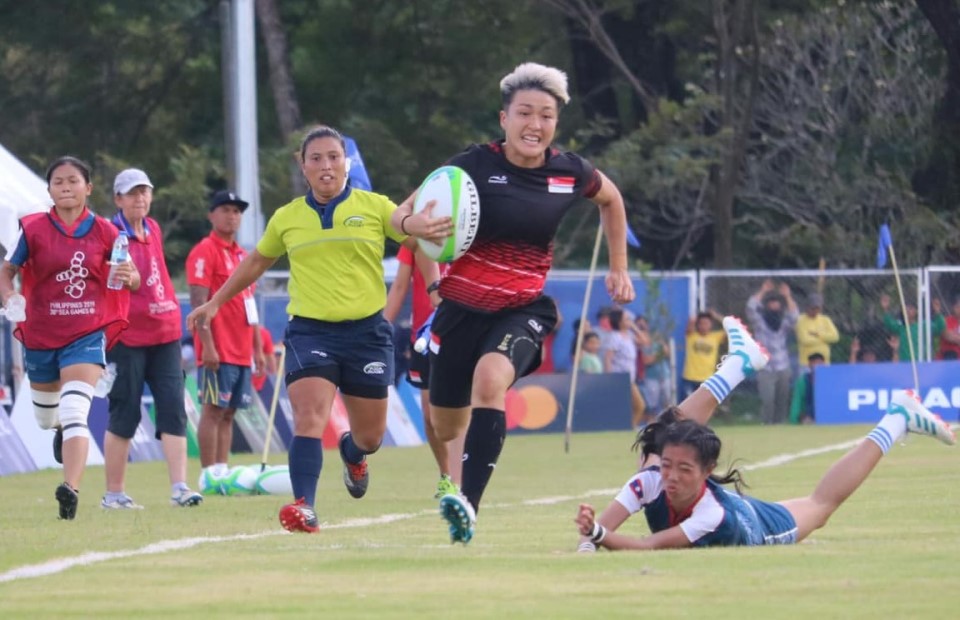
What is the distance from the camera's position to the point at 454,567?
7227 millimetres

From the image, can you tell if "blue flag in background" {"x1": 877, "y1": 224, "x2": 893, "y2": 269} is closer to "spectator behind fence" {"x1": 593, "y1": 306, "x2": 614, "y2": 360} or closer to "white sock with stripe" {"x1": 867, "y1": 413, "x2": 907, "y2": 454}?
"spectator behind fence" {"x1": 593, "y1": 306, "x2": 614, "y2": 360}

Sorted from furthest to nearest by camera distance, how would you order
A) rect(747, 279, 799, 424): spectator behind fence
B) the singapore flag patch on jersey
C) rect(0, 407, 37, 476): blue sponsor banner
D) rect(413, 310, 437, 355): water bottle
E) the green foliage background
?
the green foliage background < rect(747, 279, 799, 424): spectator behind fence < rect(0, 407, 37, 476): blue sponsor banner < rect(413, 310, 437, 355): water bottle < the singapore flag patch on jersey

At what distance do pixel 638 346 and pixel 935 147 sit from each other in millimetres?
7582

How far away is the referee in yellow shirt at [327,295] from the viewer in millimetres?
9242

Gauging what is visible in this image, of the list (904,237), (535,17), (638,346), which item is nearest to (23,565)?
(638,346)

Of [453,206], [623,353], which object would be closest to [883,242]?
[623,353]

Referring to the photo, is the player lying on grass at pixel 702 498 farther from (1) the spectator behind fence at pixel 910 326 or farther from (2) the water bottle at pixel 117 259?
(1) the spectator behind fence at pixel 910 326

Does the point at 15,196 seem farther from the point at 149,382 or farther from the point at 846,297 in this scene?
the point at 846,297

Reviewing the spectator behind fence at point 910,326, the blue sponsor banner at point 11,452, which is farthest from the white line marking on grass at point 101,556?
the spectator behind fence at point 910,326

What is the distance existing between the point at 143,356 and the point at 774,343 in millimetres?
15067

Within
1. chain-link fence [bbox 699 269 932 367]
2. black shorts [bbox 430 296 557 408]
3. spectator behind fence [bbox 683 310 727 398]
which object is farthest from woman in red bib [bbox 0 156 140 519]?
chain-link fence [bbox 699 269 932 367]

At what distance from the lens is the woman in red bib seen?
10.8 m

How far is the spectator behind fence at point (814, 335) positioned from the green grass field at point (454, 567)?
1401 centimetres

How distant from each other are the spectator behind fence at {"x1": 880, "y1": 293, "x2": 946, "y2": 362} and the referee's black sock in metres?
19.2
